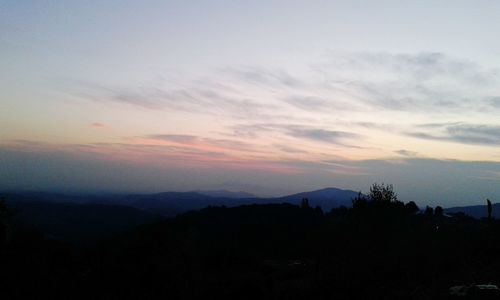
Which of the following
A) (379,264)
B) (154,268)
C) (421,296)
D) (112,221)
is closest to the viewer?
(421,296)

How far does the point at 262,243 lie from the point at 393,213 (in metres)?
31.6

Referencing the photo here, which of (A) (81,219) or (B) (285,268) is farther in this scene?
(A) (81,219)

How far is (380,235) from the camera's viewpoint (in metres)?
33.5

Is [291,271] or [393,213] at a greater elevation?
[393,213]

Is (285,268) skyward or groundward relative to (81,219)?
skyward

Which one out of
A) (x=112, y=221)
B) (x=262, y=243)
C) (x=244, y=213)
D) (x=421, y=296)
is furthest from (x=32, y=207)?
(x=421, y=296)

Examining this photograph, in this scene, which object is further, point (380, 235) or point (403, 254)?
point (380, 235)

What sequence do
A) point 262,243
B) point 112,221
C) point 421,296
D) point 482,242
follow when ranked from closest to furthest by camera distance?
point 421,296
point 482,242
point 262,243
point 112,221

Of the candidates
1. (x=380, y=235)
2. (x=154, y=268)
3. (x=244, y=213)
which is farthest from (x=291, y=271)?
(x=244, y=213)

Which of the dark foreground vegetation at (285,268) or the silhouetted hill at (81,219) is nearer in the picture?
Result: the dark foreground vegetation at (285,268)

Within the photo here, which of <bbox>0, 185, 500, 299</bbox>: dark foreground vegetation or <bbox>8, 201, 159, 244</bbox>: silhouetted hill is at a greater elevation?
<bbox>0, 185, 500, 299</bbox>: dark foreground vegetation

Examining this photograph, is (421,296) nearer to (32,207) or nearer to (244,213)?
(244,213)

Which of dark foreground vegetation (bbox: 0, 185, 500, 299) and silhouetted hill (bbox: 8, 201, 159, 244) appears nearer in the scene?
dark foreground vegetation (bbox: 0, 185, 500, 299)

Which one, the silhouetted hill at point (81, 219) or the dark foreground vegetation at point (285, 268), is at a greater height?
A: the dark foreground vegetation at point (285, 268)
